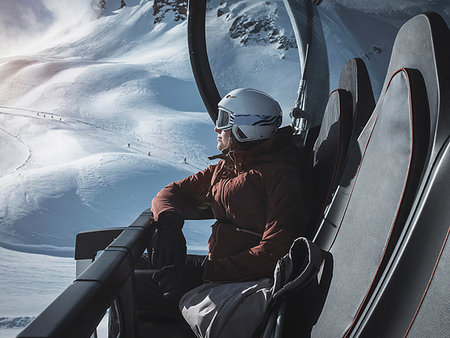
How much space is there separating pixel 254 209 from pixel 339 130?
356 millimetres

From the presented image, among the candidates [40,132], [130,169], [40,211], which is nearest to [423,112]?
[40,211]

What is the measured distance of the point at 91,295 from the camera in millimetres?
754

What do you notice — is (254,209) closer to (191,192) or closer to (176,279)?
(176,279)

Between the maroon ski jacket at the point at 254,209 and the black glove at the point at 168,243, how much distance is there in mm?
44

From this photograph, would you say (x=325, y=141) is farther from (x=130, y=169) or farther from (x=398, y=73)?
(x=130, y=169)

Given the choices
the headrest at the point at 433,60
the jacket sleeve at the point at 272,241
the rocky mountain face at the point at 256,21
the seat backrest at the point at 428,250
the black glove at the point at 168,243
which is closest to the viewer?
the seat backrest at the point at 428,250

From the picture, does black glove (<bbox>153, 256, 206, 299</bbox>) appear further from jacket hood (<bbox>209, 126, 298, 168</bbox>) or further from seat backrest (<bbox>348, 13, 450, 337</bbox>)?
seat backrest (<bbox>348, 13, 450, 337</bbox>)

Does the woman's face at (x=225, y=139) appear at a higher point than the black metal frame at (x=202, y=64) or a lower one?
lower

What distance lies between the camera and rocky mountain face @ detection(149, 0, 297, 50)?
2.40 meters

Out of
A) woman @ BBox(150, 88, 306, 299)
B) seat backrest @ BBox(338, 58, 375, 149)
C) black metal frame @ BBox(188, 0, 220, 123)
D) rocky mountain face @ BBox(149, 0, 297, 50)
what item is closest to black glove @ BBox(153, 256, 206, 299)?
woman @ BBox(150, 88, 306, 299)

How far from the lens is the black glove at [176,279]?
3.99 ft

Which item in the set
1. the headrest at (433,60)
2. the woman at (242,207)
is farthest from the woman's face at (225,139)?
the headrest at (433,60)

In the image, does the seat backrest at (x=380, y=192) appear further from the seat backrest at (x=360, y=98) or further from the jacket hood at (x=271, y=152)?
the jacket hood at (x=271, y=152)

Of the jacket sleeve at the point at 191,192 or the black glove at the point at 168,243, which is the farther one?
the jacket sleeve at the point at 191,192
